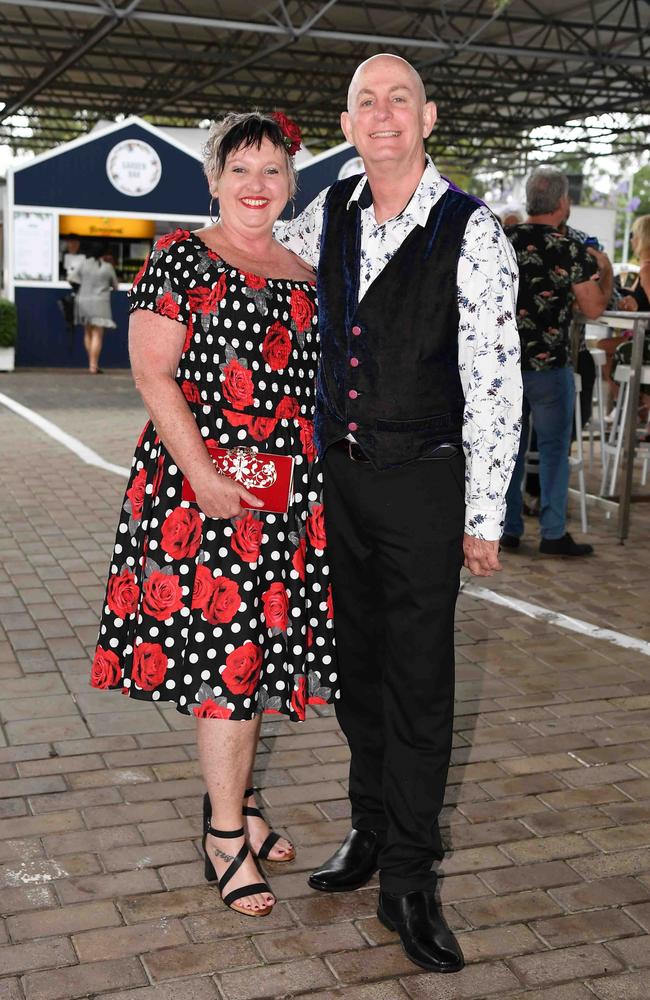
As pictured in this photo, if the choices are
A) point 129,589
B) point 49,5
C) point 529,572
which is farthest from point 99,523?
point 49,5

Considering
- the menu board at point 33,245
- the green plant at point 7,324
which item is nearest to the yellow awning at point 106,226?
the menu board at point 33,245

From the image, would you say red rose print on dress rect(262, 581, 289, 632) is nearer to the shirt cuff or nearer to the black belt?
the black belt

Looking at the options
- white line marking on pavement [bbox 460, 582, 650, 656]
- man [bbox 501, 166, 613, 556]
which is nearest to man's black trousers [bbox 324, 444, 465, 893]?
white line marking on pavement [bbox 460, 582, 650, 656]

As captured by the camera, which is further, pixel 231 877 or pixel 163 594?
pixel 231 877

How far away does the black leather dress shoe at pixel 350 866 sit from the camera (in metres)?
2.89

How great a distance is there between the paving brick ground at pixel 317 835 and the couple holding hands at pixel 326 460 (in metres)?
0.14

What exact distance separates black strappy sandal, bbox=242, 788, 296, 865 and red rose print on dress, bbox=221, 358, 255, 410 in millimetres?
1037

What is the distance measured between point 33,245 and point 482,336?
53.3 ft

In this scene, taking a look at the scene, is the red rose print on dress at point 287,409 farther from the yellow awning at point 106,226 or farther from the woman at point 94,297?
the yellow awning at point 106,226

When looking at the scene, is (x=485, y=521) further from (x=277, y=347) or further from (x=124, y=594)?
(x=124, y=594)

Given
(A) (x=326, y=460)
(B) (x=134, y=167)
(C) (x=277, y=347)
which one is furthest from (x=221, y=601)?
(B) (x=134, y=167)

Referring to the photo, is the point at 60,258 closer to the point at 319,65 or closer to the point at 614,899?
the point at 319,65

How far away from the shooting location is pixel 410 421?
2.54 metres

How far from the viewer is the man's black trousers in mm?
2580
